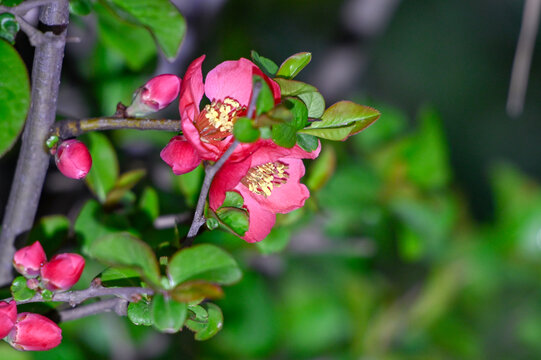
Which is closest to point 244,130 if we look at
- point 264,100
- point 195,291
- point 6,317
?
point 264,100

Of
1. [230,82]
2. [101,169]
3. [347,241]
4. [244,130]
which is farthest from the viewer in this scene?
[347,241]

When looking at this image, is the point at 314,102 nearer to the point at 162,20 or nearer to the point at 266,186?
the point at 266,186

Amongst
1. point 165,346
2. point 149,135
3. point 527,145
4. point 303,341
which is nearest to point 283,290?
point 303,341

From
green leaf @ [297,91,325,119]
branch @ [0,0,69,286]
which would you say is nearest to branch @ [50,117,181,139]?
branch @ [0,0,69,286]

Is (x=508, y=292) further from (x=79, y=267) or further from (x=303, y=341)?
(x=79, y=267)

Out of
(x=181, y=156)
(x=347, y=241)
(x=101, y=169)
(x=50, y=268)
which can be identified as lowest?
(x=347, y=241)

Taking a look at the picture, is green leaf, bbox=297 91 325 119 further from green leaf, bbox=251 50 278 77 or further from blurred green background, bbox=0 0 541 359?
blurred green background, bbox=0 0 541 359
